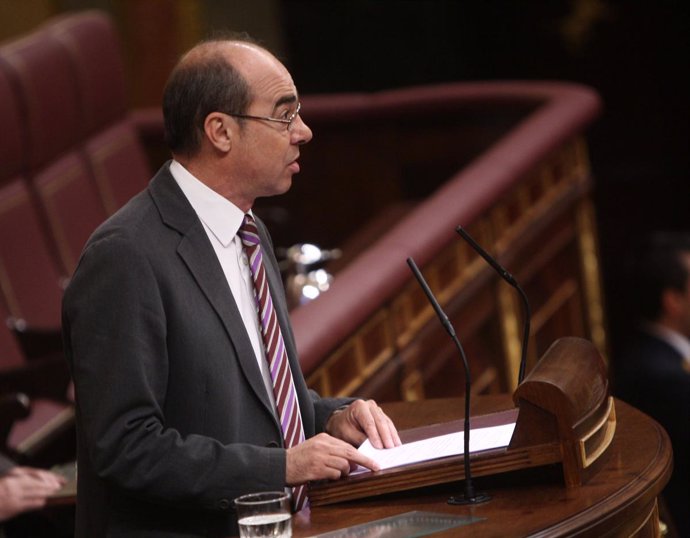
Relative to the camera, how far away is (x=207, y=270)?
210 centimetres

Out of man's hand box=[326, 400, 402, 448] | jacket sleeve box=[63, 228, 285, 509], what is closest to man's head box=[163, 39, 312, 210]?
jacket sleeve box=[63, 228, 285, 509]

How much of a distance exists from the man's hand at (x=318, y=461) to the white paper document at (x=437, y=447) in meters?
0.08

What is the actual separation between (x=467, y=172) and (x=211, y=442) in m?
2.79

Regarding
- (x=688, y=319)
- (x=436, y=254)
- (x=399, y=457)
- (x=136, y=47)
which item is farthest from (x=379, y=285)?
(x=136, y=47)

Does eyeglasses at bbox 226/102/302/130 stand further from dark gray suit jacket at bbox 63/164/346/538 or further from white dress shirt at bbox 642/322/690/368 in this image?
white dress shirt at bbox 642/322/690/368

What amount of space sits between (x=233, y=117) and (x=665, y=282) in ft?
7.63

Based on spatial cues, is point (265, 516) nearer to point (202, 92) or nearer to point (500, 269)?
point (500, 269)

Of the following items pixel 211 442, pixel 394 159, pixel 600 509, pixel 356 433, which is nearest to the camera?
pixel 600 509

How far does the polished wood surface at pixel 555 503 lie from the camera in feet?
6.05

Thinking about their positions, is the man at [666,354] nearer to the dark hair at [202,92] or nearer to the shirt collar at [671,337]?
the shirt collar at [671,337]

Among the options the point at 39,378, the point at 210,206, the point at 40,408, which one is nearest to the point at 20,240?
the point at 40,408

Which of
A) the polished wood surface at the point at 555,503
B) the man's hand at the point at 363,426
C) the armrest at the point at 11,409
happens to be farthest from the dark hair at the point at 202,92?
the armrest at the point at 11,409

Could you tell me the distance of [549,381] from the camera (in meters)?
1.98

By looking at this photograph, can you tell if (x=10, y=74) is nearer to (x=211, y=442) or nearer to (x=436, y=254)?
(x=436, y=254)
